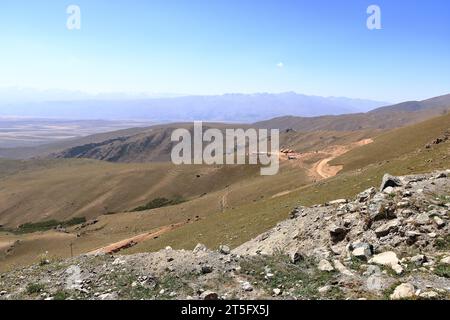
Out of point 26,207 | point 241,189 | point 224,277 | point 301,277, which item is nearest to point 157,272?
point 224,277

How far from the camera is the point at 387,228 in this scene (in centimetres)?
1588

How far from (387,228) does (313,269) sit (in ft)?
14.3

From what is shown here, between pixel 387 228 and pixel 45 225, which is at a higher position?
pixel 387 228

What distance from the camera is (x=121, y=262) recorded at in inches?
615

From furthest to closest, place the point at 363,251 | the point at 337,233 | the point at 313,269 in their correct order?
the point at 337,233 → the point at 363,251 → the point at 313,269

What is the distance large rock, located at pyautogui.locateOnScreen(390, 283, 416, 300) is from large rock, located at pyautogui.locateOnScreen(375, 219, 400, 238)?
500 cm

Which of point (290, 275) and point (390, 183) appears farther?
point (390, 183)

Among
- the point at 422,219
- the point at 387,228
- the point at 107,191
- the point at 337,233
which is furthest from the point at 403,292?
the point at 107,191

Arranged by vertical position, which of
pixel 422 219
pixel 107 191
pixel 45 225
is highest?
pixel 422 219

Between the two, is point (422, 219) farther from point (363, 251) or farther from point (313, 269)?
point (313, 269)

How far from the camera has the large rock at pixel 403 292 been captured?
34.8ft

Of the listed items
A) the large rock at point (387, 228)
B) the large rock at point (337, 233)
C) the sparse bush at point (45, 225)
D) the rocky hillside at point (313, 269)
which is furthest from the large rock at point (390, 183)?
the sparse bush at point (45, 225)

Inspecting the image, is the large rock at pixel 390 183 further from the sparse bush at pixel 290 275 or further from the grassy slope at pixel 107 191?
the grassy slope at pixel 107 191
